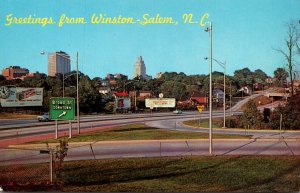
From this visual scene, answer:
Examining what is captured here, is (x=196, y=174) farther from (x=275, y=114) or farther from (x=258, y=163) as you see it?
(x=275, y=114)

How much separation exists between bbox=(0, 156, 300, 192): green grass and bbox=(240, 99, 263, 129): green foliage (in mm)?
14301

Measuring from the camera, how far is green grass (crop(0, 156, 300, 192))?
12.8 m

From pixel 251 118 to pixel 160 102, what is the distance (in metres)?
16.3

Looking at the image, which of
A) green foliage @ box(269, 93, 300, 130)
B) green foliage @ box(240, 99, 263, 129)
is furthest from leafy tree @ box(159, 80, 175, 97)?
green foliage @ box(240, 99, 263, 129)

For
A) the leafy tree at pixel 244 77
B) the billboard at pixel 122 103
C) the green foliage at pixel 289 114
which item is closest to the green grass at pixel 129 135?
the billboard at pixel 122 103

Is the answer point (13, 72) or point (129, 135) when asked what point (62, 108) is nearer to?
point (13, 72)

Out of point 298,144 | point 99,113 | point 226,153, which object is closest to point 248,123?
point 298,144

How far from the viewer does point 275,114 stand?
99.5 ft

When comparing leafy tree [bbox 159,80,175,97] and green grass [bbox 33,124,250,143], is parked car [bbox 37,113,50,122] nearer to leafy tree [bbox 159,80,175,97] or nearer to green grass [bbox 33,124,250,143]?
green grass [bbox 33,124,250,143]

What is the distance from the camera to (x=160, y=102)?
20.6 meters

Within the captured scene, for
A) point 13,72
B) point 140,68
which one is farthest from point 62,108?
point 140,68

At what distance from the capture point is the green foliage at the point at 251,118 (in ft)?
108

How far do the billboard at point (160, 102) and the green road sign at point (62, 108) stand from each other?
12.5ft

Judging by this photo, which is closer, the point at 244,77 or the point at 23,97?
the point at 23,97
